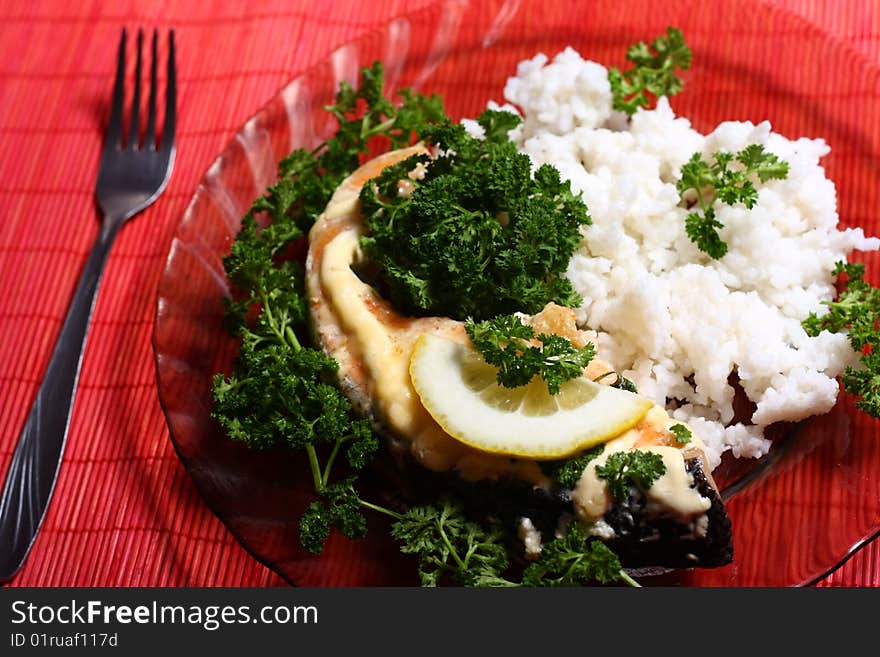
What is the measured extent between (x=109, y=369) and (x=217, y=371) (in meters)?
0.55

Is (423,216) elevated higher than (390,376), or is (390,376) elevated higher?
(423,216)

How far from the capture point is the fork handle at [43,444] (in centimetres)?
302

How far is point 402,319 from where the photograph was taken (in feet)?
9.05

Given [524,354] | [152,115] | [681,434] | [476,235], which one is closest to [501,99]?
[476,235]

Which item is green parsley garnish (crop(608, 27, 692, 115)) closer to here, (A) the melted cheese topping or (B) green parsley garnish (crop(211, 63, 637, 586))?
(B) green parsley garnish (crop(211, 63, 637, 586))

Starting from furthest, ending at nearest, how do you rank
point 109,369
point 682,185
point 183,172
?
point 183,172, point 109,369, point 682,185

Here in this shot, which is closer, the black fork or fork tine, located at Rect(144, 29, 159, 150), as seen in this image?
the black fork

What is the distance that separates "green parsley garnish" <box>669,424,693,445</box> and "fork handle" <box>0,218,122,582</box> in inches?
80.4

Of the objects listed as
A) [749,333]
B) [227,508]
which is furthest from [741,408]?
[227,508]

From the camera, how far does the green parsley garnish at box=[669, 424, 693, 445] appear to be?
2.42 metres

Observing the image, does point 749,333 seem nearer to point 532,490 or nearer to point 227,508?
point 532,490

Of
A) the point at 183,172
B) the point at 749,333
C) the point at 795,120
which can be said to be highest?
the point at 795,120

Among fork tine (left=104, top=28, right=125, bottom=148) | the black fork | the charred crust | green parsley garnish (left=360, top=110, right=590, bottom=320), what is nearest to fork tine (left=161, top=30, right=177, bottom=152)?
the black fork

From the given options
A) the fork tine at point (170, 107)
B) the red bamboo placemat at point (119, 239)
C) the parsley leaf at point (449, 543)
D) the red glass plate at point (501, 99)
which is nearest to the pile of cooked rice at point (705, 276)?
the red glass plate at point (501, 99)
